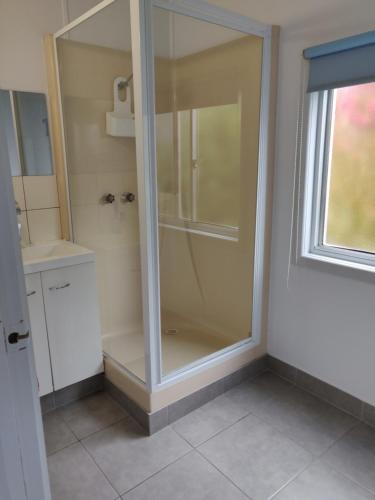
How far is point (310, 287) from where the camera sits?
7.24 ft

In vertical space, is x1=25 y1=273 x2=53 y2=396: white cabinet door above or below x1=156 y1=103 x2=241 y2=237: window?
Answer: below

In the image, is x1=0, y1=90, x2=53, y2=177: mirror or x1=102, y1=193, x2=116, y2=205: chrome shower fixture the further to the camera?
x1=102, y1=193, x2=116, y2=205: chrome shower fixture

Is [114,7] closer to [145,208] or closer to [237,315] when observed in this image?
[145,208]

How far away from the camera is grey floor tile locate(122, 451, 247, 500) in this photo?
1610 millimetres

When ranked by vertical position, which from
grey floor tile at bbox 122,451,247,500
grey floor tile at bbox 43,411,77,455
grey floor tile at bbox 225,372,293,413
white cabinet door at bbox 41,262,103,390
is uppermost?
white cabinet door at bbox 41,262,103,390

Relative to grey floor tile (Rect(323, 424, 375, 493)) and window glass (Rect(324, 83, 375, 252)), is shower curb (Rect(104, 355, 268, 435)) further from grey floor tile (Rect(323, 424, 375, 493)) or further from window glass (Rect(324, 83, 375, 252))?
window glass (Rect(324, 83, 375, 252))

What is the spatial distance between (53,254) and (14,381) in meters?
1.53

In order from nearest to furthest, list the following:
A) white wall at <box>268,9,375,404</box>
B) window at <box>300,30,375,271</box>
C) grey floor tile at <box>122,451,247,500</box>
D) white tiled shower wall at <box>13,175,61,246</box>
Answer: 1. grey floor tile at <box>122,451,247,500</box>
2. window at <box>300,30,375,271</box>
3. white wall at <box>268,9,375,404</box>
4. white tiled shower wall at <box>13,175,61,246</box>

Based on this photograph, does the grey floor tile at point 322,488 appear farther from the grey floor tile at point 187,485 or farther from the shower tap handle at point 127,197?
the shower tap handle at point 127,197

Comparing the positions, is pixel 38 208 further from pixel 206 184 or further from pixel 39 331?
pixel 206 184

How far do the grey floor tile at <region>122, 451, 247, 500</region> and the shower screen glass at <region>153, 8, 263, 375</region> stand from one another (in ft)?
1.60

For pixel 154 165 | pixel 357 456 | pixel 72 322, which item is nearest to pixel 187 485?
pixel 357 456

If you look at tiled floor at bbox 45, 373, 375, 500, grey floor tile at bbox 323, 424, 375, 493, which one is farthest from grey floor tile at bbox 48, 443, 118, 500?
grey floor tile at bbox 323, 424, 375, 493

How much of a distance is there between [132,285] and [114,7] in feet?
5.26
